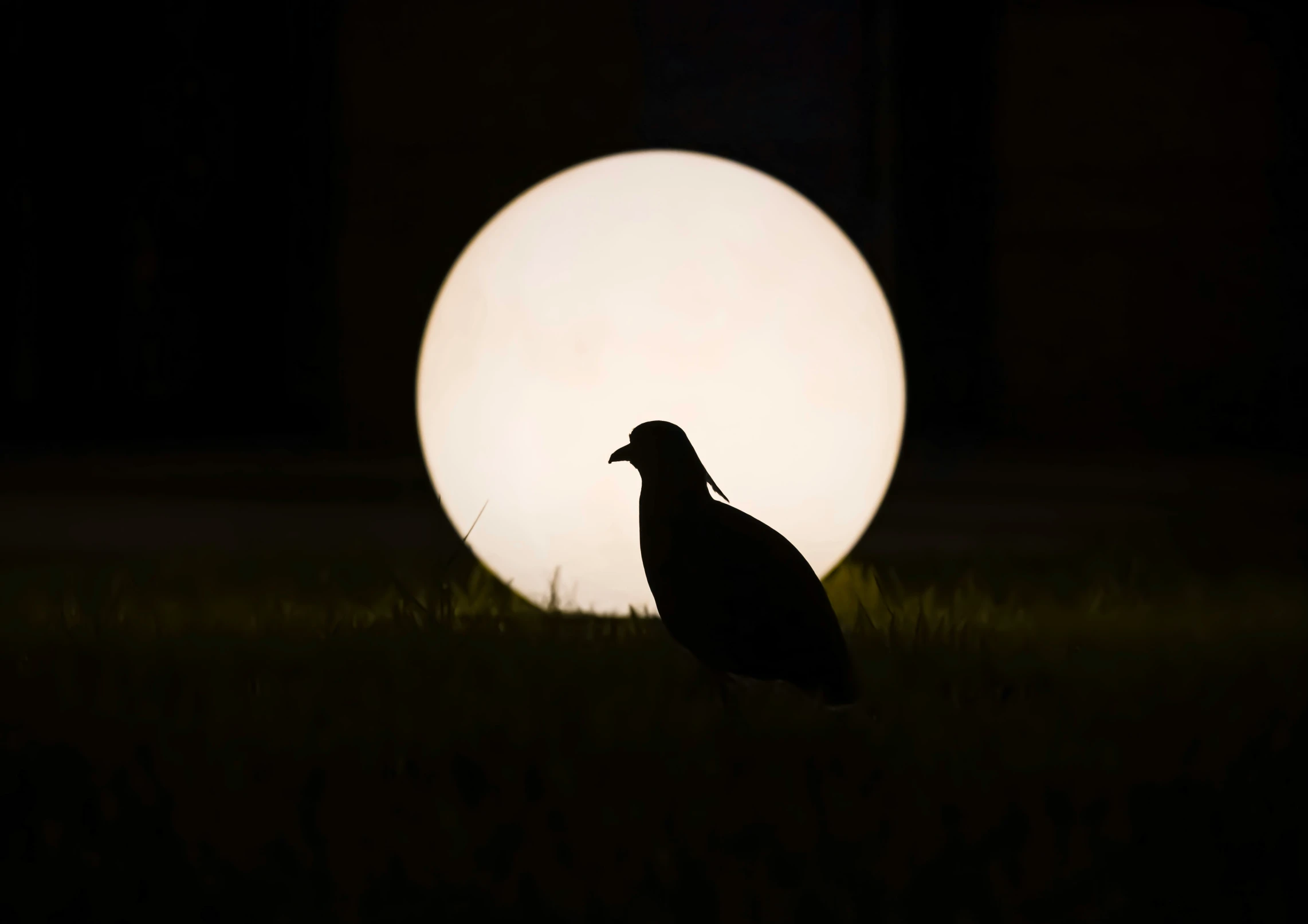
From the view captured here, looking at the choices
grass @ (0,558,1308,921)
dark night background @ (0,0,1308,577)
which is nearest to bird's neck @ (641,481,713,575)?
grass @ (0,558,1308,921)

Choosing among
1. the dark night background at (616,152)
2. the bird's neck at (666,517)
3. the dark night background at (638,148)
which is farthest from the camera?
the dark night background at (638,148)

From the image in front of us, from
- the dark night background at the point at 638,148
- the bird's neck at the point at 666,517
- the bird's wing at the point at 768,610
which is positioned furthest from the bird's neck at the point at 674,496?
the dark night background at the point at 638,148

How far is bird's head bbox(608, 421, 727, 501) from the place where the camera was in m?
2.47

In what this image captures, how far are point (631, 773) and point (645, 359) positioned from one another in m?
1.05

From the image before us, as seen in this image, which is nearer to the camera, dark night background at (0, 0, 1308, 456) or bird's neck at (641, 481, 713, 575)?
bird's neck at (641, 481, 713, 575)

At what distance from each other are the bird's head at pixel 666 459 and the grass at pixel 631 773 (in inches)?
16.1

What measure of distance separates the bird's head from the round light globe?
1.39 feet

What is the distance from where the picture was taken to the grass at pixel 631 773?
184cm

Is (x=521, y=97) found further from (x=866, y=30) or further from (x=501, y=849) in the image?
(x=501, y=849)

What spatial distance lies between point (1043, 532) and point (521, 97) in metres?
4.77

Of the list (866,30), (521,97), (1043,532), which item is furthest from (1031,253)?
(1043,532)

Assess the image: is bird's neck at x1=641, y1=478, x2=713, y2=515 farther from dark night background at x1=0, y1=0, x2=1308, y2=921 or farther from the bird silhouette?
dark night background at x1=0, y1=0, x2=1308, y2=921

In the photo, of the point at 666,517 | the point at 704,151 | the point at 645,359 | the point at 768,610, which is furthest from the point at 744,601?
the point at 704,151

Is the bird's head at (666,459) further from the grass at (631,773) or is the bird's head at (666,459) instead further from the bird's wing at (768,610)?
the grass at (631,773)
